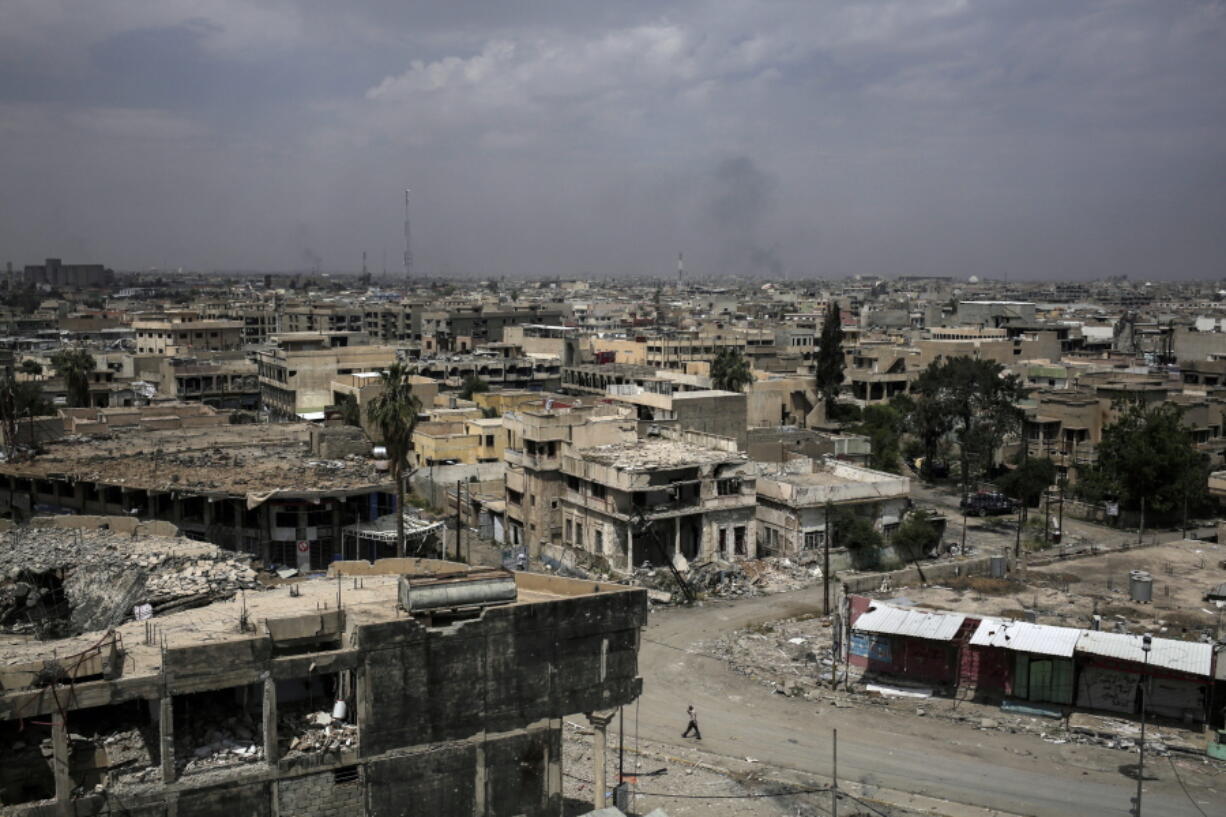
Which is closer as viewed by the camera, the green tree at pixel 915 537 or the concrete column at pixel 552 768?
the concrete column at pixel 552 768

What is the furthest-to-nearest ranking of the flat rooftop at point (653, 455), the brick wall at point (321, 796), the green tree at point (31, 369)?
the green tree at point (31, 369) → the flat rooftop at point (653, 455) → the brick wall at point (321, 796)

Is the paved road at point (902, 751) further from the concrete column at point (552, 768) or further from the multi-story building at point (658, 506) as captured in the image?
the multi-story building at point (658, 506)

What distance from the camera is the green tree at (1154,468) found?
47969mm

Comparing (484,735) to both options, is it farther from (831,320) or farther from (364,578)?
(831,320)

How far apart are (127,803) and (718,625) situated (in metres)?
20.6

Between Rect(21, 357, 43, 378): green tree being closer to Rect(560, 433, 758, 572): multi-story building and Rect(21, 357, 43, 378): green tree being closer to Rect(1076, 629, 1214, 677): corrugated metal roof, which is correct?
Rect(560, 433, 758, 572): multi-story building

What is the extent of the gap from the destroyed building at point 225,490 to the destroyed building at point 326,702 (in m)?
15.0

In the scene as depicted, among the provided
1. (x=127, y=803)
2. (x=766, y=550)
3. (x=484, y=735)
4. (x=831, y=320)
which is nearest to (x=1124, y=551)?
(x=766, y=550)

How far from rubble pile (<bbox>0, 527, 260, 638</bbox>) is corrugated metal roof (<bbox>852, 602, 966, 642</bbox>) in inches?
630

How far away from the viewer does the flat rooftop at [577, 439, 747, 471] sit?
40688 mm

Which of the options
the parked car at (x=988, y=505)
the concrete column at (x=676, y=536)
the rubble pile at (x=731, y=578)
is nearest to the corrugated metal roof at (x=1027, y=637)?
the rubble pile at (x=731, y=578)

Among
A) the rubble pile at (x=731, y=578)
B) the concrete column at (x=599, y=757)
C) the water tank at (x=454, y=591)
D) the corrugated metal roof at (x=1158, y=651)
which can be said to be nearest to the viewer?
the water tank at (x=454, y=591)

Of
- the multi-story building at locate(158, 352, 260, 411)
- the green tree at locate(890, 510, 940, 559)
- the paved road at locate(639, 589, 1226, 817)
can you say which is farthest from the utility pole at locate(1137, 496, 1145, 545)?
the multi-story building at locate(158, 352, 260, 411)

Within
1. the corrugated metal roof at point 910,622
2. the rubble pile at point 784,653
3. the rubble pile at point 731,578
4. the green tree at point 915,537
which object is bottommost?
the rubble pile at point 784,653
